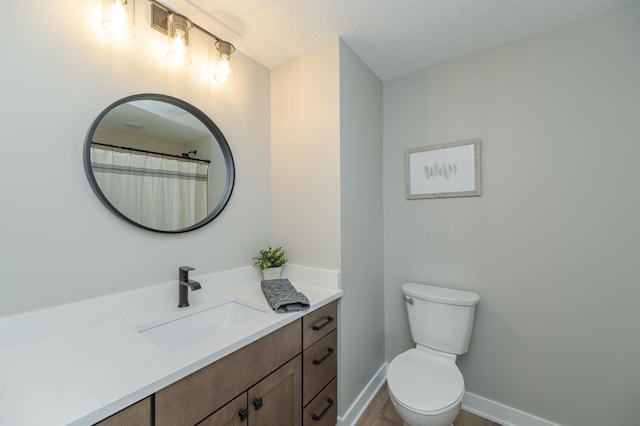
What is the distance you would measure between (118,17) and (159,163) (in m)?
0.62

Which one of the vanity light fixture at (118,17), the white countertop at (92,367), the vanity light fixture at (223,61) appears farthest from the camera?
the vanity light fixture at (223,61)

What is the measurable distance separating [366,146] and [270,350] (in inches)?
54.3

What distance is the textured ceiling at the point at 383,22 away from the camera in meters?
1.29

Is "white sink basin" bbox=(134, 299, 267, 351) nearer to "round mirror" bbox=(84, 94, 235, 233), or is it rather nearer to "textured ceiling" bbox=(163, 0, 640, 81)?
"round mirror" bbox=(84, 94, 235, 233)

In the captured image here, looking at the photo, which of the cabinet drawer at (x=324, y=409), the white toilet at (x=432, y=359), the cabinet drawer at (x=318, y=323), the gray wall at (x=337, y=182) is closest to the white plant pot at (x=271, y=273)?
the gray wall at (x=337, y=182)

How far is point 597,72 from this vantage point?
4.48ft

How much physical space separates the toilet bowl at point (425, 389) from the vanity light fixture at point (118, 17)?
2097 millimetres

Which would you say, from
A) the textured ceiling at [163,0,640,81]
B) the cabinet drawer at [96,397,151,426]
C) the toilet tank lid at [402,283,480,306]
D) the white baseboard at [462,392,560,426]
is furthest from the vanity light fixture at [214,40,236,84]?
the white baseboard at [462,392,560,426]

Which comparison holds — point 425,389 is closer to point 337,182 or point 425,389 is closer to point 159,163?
point 337,182

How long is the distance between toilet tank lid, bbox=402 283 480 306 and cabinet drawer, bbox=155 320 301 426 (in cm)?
92

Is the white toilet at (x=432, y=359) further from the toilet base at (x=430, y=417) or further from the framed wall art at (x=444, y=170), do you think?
the framed wall art at (x=444, y=170)

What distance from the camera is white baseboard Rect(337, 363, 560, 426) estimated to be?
4.94 ft

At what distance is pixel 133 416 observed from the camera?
667mm

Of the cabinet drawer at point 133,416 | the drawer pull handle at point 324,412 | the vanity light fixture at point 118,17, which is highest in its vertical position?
the vanity light fixture at point 118,17
